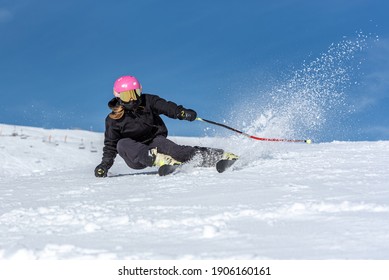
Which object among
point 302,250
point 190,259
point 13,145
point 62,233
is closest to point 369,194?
point 302,250

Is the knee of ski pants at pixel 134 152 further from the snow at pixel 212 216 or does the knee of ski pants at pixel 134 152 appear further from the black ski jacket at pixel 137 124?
the snow at pixel 212 216

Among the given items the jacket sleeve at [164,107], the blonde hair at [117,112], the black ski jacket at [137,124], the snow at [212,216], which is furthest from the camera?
the black ski jacket at [137,124]

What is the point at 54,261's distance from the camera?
2.12 metres

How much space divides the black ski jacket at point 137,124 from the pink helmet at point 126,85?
0.18 meters

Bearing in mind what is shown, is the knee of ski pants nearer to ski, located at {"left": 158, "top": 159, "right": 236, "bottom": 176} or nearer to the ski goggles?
ski, located at {"left": 158, "top": 159, "right": 236, "bottom": 176}

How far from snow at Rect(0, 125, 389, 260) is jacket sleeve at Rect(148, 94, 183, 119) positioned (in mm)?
849

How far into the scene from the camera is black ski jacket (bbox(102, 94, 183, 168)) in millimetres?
6082

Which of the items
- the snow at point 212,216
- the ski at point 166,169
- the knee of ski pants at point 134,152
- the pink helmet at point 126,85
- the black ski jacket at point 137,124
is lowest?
the snow at point 212,216

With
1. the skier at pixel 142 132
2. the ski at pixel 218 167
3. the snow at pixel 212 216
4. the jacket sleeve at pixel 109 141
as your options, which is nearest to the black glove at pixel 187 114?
the skier at pixel 142 132

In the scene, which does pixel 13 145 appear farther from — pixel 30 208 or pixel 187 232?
pixel 187 232

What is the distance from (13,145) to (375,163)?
60.5 ft

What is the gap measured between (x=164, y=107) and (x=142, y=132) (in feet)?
1.49

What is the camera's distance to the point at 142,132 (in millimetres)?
6121

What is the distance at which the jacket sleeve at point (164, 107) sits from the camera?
19.2ft
